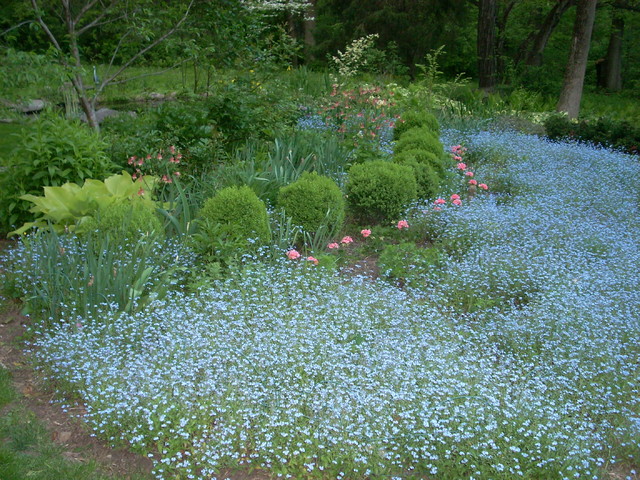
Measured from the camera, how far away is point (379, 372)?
364cm

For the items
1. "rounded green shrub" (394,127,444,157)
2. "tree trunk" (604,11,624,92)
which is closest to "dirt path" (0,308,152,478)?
"rounded green shrub" (394,127,444,157)

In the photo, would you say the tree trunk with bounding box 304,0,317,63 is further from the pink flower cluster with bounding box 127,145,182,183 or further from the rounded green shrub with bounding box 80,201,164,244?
the rounded green shrub with bounding box 80,201,164,244

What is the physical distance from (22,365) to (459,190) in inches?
220

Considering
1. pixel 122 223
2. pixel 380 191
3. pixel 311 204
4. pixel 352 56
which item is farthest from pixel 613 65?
pixel 122 223

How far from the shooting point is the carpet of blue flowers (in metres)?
3.18

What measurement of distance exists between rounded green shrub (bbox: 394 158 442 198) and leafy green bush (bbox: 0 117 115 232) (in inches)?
141

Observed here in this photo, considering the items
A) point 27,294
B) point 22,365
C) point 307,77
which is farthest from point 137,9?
point 307,77

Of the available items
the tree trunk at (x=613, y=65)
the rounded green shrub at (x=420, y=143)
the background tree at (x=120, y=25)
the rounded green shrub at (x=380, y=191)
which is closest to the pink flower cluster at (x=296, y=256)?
the rounded green shrub at (x=380, y=191)

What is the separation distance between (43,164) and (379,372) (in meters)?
4.12

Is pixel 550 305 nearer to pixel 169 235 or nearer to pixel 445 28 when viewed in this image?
pixel 169 235

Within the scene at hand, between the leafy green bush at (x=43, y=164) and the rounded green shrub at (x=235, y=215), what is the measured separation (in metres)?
1.52

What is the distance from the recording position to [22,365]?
4.10m

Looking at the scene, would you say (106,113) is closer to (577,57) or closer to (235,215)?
(235,215)

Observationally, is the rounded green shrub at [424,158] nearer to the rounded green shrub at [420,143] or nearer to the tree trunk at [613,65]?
the rounded green shrub at [420,143]
